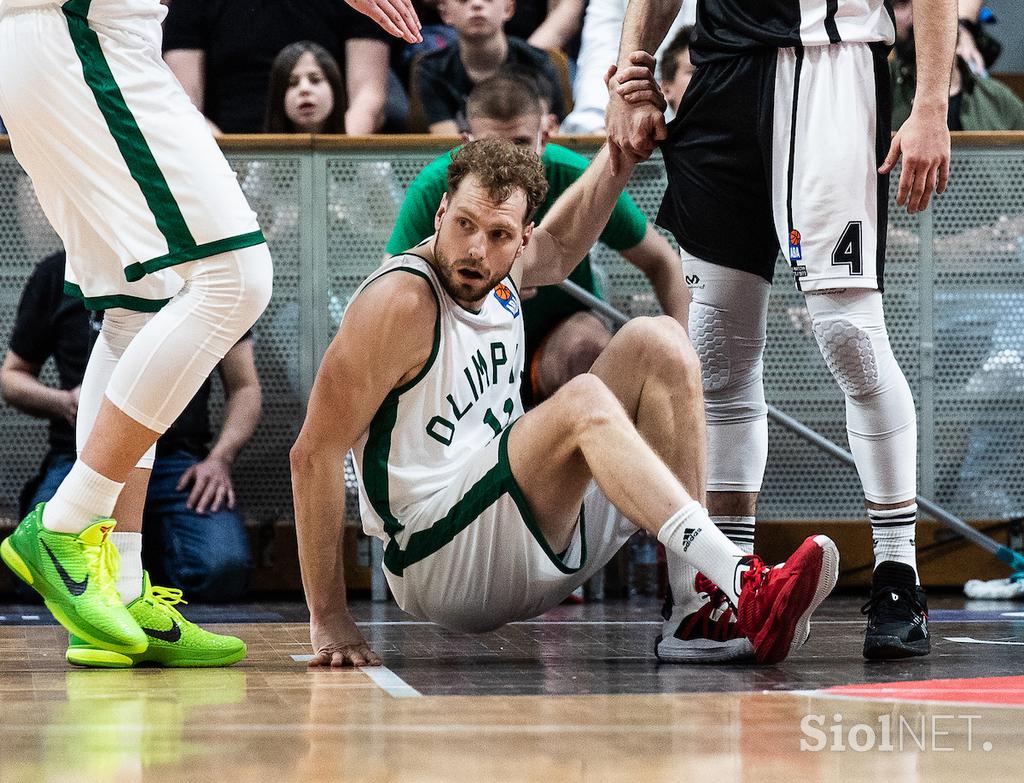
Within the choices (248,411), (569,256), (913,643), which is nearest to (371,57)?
(248,411)

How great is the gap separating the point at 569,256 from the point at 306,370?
174cm

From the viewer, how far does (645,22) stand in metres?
3.40

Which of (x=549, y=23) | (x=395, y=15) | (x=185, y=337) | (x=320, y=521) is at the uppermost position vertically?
(x=549, y=23)

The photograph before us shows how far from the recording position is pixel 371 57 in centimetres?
573

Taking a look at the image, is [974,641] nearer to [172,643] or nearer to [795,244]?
[795,244]

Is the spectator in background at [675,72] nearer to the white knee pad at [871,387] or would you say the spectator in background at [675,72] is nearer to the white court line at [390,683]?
the white knee pad at [871,387]

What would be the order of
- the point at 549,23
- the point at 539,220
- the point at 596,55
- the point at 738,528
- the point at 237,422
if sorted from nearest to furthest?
the point at 738,528
the point at 539,220
the point at 237,422
the point at 596,55
the point at 549,23

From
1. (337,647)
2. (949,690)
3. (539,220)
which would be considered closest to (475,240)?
(337,647)

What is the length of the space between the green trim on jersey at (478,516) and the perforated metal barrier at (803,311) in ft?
6.57

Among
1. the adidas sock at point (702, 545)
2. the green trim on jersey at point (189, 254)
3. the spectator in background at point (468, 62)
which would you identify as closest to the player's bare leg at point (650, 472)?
the adidas sock at point (702, 545)

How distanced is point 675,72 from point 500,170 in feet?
6.86

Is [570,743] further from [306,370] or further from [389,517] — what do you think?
[306,370]

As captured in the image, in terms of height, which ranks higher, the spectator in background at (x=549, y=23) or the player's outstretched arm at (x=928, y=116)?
the spectator in background at (x=549, y=23)

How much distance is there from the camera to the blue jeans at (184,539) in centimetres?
446
